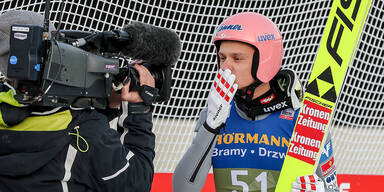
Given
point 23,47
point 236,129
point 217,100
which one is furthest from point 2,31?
point 236,129

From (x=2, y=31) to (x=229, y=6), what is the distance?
10.8 feet

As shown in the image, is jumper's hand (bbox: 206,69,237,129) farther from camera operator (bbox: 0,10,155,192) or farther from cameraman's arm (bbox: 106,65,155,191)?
camera operator (bbox: 0,10,155,192)

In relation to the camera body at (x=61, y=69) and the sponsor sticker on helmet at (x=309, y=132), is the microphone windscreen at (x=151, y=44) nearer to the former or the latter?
the camera body at (x=61, y=69)

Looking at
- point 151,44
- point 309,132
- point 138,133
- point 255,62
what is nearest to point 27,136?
point 138,133

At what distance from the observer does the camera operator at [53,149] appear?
2.21 meters

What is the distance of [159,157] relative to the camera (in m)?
5.24

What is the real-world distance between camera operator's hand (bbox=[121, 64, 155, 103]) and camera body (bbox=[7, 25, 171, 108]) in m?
0.04

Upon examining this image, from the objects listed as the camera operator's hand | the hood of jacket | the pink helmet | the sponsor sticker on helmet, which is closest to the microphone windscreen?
the camera operator's hand

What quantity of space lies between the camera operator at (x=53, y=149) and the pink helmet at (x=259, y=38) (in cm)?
73

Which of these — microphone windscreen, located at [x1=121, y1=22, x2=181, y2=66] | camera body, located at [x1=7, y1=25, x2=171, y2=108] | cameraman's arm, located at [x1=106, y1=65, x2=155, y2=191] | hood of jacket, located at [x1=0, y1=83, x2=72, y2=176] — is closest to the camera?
camera body, located at [x1=7, y1=25, x2=171, y2=108]

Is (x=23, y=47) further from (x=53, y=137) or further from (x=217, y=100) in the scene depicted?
(x=217, y=100)

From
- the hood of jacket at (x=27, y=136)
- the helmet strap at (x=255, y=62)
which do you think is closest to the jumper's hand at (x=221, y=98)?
the helmet strap at (x=255, y=62)

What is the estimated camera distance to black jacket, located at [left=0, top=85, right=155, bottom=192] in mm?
2215

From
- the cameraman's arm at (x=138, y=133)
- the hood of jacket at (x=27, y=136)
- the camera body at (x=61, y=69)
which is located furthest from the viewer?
the cameraman's arm at (x=138, y=133)
